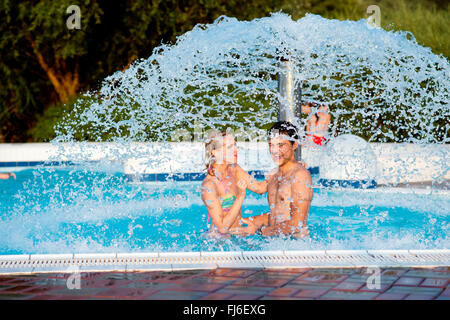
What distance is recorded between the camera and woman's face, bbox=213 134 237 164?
475 centimetres

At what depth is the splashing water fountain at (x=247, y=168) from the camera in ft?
17.7

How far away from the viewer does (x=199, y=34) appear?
19.2 feet

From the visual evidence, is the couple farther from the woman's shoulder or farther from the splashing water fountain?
the splashing water fountain

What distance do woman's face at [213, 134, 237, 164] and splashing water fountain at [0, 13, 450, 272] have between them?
2.38ft

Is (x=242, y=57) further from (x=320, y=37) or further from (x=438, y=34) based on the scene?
(x=438, y=34)

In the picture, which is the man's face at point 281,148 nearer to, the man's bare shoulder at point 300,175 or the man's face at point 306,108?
the man's bare shoulder at point 300,175

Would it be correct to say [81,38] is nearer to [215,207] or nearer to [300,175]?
[215,207]

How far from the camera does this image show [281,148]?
4.89 metres

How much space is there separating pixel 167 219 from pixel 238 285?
11.5 ft

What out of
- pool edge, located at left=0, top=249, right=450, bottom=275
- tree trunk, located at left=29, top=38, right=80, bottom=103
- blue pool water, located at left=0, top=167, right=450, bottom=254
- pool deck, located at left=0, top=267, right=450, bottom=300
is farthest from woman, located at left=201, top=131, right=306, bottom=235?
tree trunk, located at left=29, top=38, right=80, bottom=103

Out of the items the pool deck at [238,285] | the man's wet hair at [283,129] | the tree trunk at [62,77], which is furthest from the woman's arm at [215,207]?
the tree trunk at [62,77]

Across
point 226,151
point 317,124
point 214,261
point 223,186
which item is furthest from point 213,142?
point 317,124
